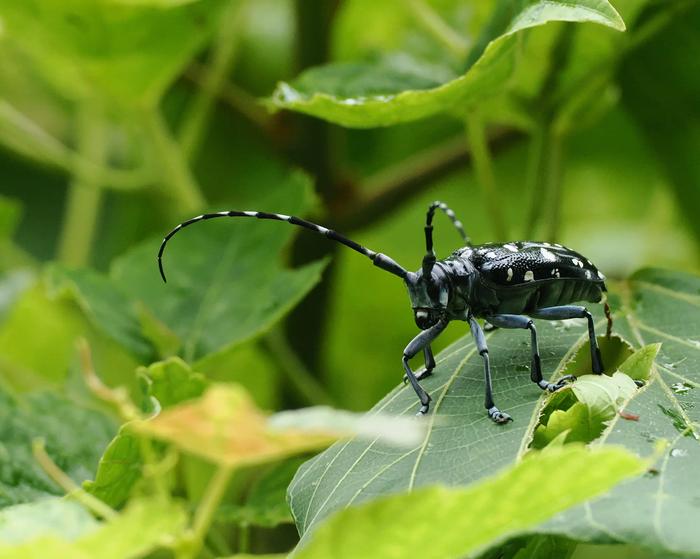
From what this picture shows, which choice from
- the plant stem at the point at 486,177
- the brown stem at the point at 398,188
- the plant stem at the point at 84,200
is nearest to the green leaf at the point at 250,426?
the plant stem at the point at 486,177

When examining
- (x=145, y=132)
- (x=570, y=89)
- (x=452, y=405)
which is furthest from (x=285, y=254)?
(x=452, y=405)

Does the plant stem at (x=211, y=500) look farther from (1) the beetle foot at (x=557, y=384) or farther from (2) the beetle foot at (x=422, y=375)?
(2) the beetle foot at (x=422, y=375)

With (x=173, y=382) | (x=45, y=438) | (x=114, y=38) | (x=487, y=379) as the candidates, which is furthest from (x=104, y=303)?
(x=487, y=379)

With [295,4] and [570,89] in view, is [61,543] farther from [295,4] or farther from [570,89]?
[295,4]

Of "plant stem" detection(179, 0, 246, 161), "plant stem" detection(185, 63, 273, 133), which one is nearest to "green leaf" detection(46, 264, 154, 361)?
"plant stem" detection(179, 0, 246, 161)

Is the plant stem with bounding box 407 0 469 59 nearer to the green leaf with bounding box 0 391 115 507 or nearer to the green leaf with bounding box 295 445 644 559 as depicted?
the green leaf with bounding box 0 391 115 507

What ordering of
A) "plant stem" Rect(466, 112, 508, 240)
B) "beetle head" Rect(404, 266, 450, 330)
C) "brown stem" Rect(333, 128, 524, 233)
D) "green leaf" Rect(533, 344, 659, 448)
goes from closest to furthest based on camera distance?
"green leaf" Rect(533, 344, 659, 448)
"beetle head" Rect(404, 266, 450, 330)
"plant stem" Rect(466, 112, 508, 240)
"brown stem" Rect(333, 128, 524, 233)
